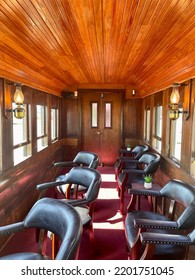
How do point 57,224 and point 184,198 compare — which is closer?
point 57,224

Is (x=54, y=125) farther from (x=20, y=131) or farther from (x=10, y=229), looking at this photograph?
(x=10, y=229)

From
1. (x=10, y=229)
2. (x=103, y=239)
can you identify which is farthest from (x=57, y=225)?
(x=103, y=239)

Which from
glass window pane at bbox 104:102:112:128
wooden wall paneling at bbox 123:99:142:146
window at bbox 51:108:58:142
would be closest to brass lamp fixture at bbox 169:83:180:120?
window at bbox 51:108:58:142

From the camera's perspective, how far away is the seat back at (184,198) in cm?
202

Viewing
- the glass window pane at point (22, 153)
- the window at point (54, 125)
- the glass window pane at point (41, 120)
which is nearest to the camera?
the glass window pane at point (22, 153)

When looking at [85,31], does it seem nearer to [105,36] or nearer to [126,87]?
[105,36]

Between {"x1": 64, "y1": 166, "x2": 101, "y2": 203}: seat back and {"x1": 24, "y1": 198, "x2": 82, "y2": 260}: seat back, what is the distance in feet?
2.44

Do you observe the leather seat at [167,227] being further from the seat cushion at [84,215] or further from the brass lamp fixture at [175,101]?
the brass lamp fixture at [175,101]

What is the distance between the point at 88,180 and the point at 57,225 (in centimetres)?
116

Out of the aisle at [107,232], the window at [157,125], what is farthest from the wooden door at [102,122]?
the aisle at [107,232]

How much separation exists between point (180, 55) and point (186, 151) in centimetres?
108

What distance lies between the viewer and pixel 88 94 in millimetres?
6746

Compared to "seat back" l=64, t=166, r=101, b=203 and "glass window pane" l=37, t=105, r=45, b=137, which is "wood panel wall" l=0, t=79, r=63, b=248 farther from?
"seat back" l=64, t=166, r=101, b=203

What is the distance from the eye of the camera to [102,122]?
684cm
